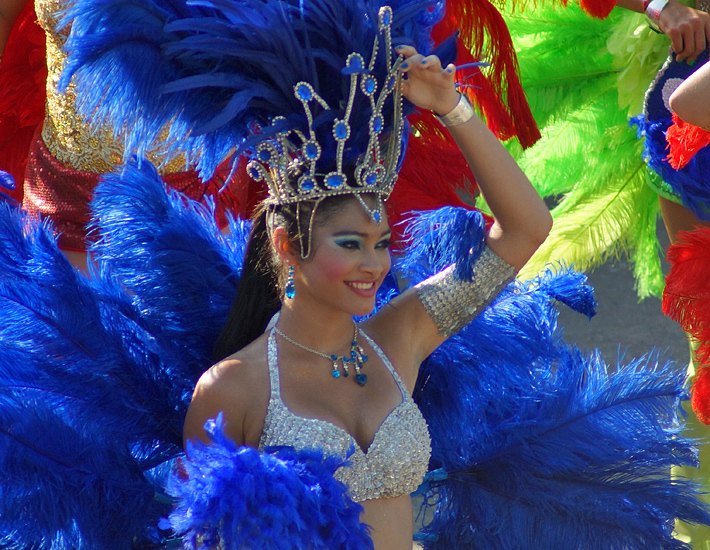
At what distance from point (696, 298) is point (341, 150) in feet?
3.59

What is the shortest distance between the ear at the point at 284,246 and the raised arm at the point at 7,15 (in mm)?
1305

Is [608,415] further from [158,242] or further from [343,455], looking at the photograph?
[158,242]

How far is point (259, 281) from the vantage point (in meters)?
1.90

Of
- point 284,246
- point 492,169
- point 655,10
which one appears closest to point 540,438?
point 492,169

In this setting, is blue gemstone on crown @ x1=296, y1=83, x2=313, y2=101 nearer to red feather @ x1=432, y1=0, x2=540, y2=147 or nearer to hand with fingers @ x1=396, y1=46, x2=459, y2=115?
hand with fingers @ x1=396, y1=46, x2=459, y2=115

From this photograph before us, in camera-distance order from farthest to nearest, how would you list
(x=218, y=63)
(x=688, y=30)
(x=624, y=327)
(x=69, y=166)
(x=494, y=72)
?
(x=624, y=327) → (x=494, y=72) → (x=688, y=30) → (x=69, y=166) → (x=218, y=63)

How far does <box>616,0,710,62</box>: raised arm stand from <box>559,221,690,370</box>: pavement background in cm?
248

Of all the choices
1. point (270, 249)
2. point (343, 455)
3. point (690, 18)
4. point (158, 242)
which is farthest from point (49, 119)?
point (690, 18)

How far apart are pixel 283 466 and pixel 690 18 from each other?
178 centimetres

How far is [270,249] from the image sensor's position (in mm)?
1819

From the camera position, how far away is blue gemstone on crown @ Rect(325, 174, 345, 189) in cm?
168

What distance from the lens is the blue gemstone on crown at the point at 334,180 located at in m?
1.68

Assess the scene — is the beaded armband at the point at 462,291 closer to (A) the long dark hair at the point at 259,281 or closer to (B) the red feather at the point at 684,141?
(A) the long dark hair at the point at 259,281

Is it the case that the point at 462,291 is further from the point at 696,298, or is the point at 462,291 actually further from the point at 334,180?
the point at 696,298
